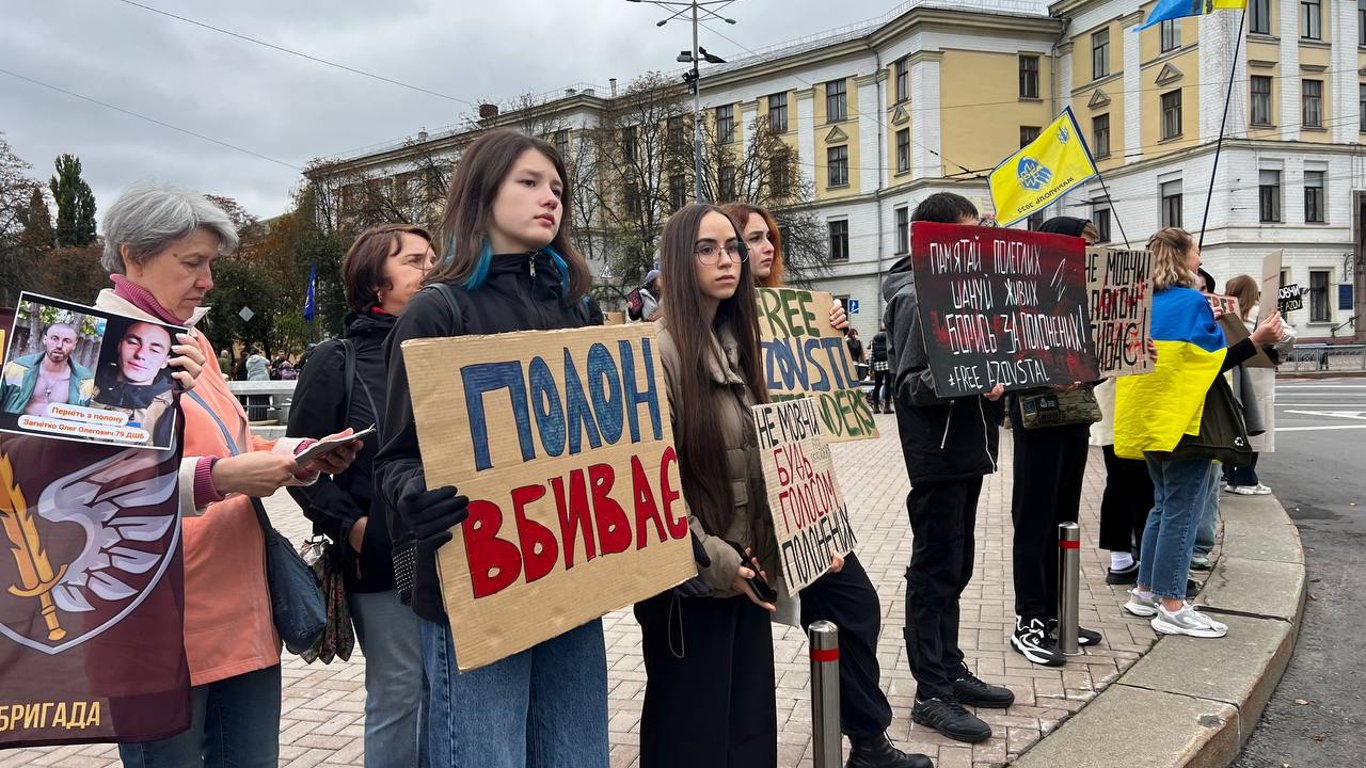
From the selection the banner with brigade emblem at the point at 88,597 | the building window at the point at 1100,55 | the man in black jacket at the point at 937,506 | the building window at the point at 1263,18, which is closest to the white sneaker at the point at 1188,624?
the man in black jacket at the point at 937,506

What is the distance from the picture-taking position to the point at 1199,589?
5164 millimetres

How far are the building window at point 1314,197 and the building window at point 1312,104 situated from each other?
2164 mm

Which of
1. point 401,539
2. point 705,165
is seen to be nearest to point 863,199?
point 705,165

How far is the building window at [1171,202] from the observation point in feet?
126

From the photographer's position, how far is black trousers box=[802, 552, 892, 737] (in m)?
2.99

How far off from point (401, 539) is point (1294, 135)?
45.6 metres

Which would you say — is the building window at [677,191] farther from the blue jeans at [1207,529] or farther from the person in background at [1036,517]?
the person in background at [1036,517]

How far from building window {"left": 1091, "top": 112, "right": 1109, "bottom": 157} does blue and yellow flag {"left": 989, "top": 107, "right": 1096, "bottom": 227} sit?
39.7 metres

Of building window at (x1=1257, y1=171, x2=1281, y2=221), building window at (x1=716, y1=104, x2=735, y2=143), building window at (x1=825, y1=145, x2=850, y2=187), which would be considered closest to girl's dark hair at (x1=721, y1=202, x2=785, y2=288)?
building window at (x1=1257, y1=171, x2=1281, y2=221)

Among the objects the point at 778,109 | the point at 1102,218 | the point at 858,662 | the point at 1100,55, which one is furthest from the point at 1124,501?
the point at 778,109

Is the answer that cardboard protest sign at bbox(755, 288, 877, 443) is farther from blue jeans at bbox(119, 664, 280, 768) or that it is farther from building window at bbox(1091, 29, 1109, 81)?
building window at bbox(1091, 29, 1109, 81)

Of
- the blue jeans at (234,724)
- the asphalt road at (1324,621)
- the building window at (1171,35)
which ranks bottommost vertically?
the asphalt road at (1324,621)

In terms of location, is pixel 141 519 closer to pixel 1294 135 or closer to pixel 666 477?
pixel 666 477

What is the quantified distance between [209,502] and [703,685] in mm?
1404
